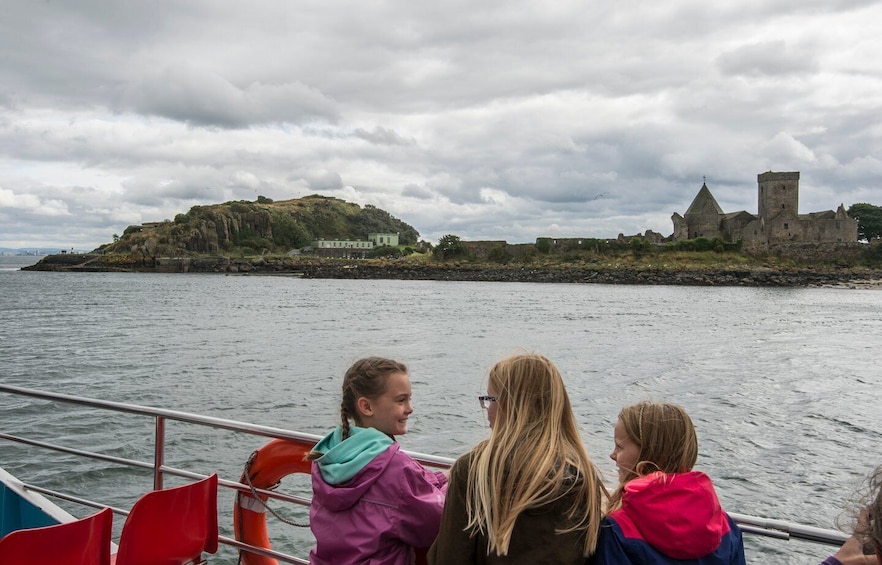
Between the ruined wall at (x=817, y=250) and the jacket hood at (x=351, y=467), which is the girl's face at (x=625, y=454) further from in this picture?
the ruined wall at (x=817, y=250)

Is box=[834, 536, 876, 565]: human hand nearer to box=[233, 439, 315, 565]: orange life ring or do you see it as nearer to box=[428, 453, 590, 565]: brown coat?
box=[428, 453, 590, 565]: brown coat

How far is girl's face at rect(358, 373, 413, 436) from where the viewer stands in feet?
8.68

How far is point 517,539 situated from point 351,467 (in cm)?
59

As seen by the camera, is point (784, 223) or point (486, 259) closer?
point (784, 223)

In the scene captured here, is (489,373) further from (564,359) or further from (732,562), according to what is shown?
(564,359)

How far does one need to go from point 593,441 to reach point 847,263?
9151 cm

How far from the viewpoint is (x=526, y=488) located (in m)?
2.04

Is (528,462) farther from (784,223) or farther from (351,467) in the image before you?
(784,223)

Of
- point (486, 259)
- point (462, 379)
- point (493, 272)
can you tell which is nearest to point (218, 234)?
point (486, 259)

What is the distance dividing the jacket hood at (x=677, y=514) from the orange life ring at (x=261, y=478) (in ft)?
4.68

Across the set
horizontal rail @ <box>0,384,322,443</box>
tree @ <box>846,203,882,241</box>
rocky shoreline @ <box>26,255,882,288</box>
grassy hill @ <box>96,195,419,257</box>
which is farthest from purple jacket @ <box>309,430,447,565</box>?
grassy hill @ <box>96,195,419,257</box>

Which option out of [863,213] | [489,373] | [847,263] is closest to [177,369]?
[489,373]

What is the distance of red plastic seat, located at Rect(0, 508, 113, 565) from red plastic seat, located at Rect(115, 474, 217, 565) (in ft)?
0.25

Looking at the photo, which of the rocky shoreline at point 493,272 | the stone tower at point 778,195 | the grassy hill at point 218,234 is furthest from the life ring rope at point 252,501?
the grassy hill at point 218,234
